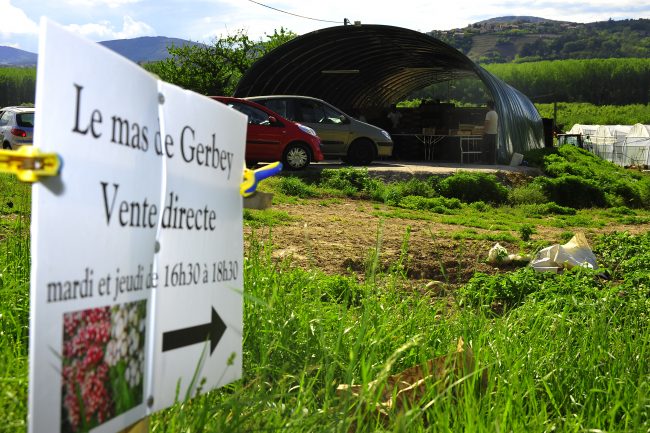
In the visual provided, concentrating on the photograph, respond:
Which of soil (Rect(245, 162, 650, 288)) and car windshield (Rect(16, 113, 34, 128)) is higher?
car windshield (Rect(16, 113, 34, 128))

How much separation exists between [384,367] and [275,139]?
54.9ft

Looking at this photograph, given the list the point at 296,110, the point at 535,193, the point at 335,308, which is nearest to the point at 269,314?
the point at 335,308

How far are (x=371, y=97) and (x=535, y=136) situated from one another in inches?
284

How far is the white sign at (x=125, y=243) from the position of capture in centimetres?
191

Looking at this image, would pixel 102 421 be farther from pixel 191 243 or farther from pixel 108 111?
pixel 108 111

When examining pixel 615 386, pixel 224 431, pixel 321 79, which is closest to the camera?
pixel 224 431

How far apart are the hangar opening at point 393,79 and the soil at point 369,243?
535 inches

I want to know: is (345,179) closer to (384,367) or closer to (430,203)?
(430,203)

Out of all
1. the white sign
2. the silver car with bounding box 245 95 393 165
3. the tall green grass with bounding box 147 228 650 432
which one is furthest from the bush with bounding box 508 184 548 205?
the white sign

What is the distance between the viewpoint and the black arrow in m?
2.36

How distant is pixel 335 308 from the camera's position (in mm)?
4918

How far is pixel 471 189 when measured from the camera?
18.0 m

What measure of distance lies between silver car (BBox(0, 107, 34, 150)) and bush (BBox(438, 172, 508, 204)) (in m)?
11.1

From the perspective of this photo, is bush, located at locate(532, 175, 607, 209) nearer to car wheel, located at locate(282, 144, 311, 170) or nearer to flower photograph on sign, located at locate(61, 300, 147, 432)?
car wheel, located at locate(282, 144, 311, 170)
